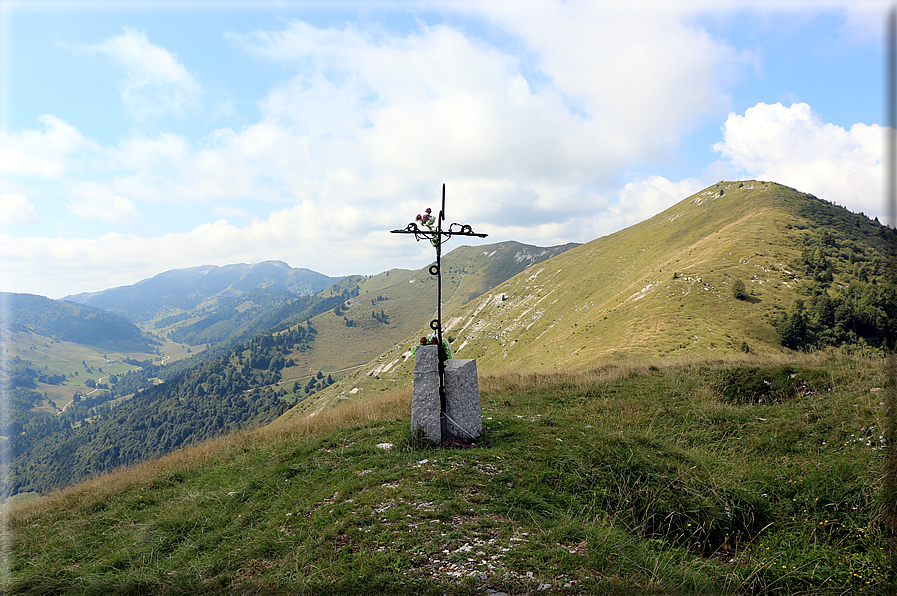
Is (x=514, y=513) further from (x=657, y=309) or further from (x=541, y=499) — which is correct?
(x=657, y=309)

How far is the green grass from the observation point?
14.8ft

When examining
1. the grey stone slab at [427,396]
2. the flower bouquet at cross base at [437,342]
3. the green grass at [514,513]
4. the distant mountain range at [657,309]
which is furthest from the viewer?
the distant mountain range at [657,309]

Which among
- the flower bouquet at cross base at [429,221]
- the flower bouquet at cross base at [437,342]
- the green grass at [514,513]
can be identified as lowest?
the green grass at [514,513]

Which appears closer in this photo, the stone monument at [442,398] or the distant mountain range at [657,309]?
the stone monument at [442,398]

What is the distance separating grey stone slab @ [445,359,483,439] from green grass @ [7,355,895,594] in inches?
31.5

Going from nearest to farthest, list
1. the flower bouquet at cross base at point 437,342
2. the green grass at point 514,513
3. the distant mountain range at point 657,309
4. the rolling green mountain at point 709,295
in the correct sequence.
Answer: the green grass at point 514,513 → the flower bouquet at cross base at point 437,342 → the rolling green mountain at point 709,295 → the distant mountain range at point 657,309

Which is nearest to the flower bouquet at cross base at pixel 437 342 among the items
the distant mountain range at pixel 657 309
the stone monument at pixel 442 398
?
the stone monument at pixel 442 398

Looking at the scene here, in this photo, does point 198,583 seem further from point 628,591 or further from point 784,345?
point 784,345

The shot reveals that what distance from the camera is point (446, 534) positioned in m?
5.14

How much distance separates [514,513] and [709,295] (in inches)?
2155

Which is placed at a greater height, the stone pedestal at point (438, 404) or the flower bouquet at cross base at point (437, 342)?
the flower bouquet at cross base at point (437, 342)

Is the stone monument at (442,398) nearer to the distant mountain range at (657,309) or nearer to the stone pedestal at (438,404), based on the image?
the stone pedestal at (438,404)

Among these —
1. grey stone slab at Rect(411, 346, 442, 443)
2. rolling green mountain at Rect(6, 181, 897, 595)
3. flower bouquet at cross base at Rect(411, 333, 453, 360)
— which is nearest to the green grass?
rolling green mountain at Rect(6, 181, 897, 595)

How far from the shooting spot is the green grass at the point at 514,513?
450 centimetres
